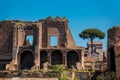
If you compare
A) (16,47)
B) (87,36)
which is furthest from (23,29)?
(87,36)

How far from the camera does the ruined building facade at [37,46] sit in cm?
5509

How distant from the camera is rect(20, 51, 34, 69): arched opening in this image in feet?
183

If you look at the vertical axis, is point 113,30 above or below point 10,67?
above

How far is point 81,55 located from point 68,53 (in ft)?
6.29

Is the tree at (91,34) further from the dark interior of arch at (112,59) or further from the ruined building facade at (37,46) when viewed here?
the dark interior of arch at (112,59)

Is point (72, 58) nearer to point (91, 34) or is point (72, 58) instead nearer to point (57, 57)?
point (57, 57)

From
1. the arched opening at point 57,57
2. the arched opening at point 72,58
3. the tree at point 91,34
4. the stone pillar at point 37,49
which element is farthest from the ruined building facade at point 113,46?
the tree at point 91,34

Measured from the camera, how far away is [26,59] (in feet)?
185

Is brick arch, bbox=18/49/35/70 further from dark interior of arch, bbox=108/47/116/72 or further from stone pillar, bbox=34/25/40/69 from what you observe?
dark interior of arch, bbox=108/47/116/72

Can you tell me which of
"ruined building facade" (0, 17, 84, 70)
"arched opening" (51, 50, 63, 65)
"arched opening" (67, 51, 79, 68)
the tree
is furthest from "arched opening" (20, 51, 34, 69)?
the tree

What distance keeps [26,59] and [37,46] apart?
Answer: 282cm

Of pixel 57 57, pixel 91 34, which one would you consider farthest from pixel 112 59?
pixel 91 34

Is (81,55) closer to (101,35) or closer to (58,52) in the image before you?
(58,52)

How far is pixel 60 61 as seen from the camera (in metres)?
55.9
